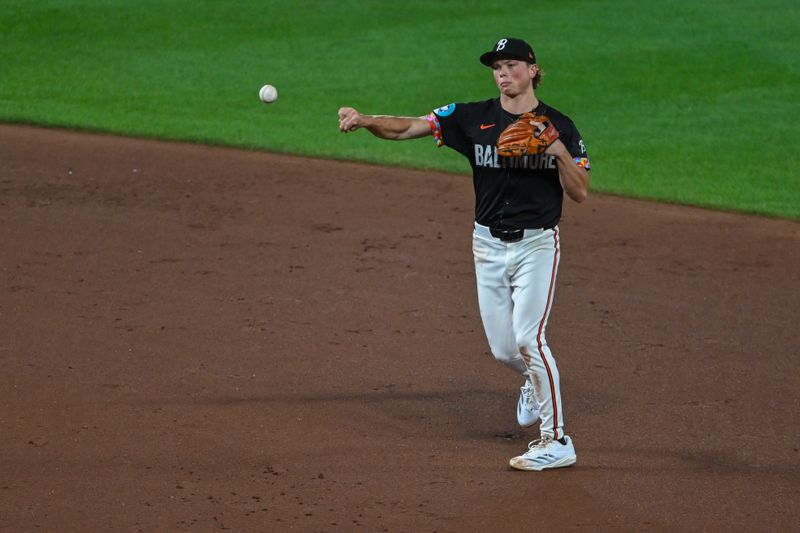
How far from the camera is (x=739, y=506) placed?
594 cm

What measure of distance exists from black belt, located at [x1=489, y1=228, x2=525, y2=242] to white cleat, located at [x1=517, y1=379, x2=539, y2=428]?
2.93 ft

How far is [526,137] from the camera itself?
19.6ft

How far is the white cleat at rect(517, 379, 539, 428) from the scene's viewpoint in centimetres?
683

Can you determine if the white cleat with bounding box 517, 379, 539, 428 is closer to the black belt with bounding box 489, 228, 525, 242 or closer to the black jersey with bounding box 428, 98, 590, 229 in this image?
the black belt with bounding box 489, 228, 525, 242

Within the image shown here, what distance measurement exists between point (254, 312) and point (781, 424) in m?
3.69

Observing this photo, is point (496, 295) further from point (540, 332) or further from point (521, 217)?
point (521, 217)

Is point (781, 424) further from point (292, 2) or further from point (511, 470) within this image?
point (292, 2)

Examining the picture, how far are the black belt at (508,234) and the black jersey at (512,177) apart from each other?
0.03 meters

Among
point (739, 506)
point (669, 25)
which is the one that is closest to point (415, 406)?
point (739, 506)

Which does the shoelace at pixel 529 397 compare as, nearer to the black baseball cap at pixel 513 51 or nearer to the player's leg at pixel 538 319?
the player's leg at pixel 538 319

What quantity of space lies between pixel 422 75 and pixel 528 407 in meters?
10.8

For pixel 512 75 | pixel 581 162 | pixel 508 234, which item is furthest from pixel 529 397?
pixel 512 75

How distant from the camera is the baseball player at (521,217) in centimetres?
629

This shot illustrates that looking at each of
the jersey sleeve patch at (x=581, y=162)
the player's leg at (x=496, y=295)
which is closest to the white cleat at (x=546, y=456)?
the player's leg at (x=496, y=295)
